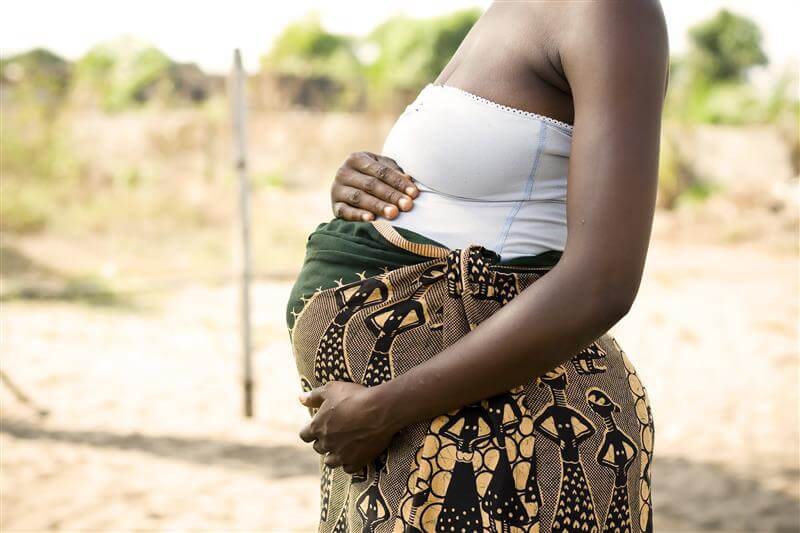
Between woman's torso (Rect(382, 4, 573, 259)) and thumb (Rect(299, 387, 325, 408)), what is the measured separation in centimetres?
29

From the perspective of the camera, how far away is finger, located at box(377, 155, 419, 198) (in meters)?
1.28

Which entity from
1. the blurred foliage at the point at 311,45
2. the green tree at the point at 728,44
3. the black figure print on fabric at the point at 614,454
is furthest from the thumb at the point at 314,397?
the green tree at the point at 728,44

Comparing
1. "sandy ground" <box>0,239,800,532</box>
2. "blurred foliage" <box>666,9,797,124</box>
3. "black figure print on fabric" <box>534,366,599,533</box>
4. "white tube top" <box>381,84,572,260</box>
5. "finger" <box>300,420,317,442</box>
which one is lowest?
"black figure print on fabric" <box>534,366,599,533</box>

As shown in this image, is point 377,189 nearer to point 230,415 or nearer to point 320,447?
A: point 320,447

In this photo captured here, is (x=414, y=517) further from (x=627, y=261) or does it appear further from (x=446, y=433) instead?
(x=627, y=261)

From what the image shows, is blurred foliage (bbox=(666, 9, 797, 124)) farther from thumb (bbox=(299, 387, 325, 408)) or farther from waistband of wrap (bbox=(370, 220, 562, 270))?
thumb (bbox=(299, 387, 325, 408))

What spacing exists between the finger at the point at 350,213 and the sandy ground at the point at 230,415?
285 cm

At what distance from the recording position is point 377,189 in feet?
4.33

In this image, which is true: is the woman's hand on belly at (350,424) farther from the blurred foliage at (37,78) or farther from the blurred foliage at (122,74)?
the blurred foliage at (122,74)

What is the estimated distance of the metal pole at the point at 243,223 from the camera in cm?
538

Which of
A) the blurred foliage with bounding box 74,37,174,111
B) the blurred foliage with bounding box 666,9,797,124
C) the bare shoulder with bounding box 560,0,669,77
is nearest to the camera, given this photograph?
the bare shoulder with bounding box 560,0,669,77

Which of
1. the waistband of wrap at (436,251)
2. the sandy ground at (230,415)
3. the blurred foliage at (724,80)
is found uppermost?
the blurred foliage at (724,80)

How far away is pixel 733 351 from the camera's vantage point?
7344 mm

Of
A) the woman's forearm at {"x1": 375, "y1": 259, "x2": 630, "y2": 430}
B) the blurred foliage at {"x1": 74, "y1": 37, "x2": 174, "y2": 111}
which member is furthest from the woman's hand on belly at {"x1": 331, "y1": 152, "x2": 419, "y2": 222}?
the blurred foliage at {"x1": 74, "y1": 37, "x2": 174, "y2": 111}
